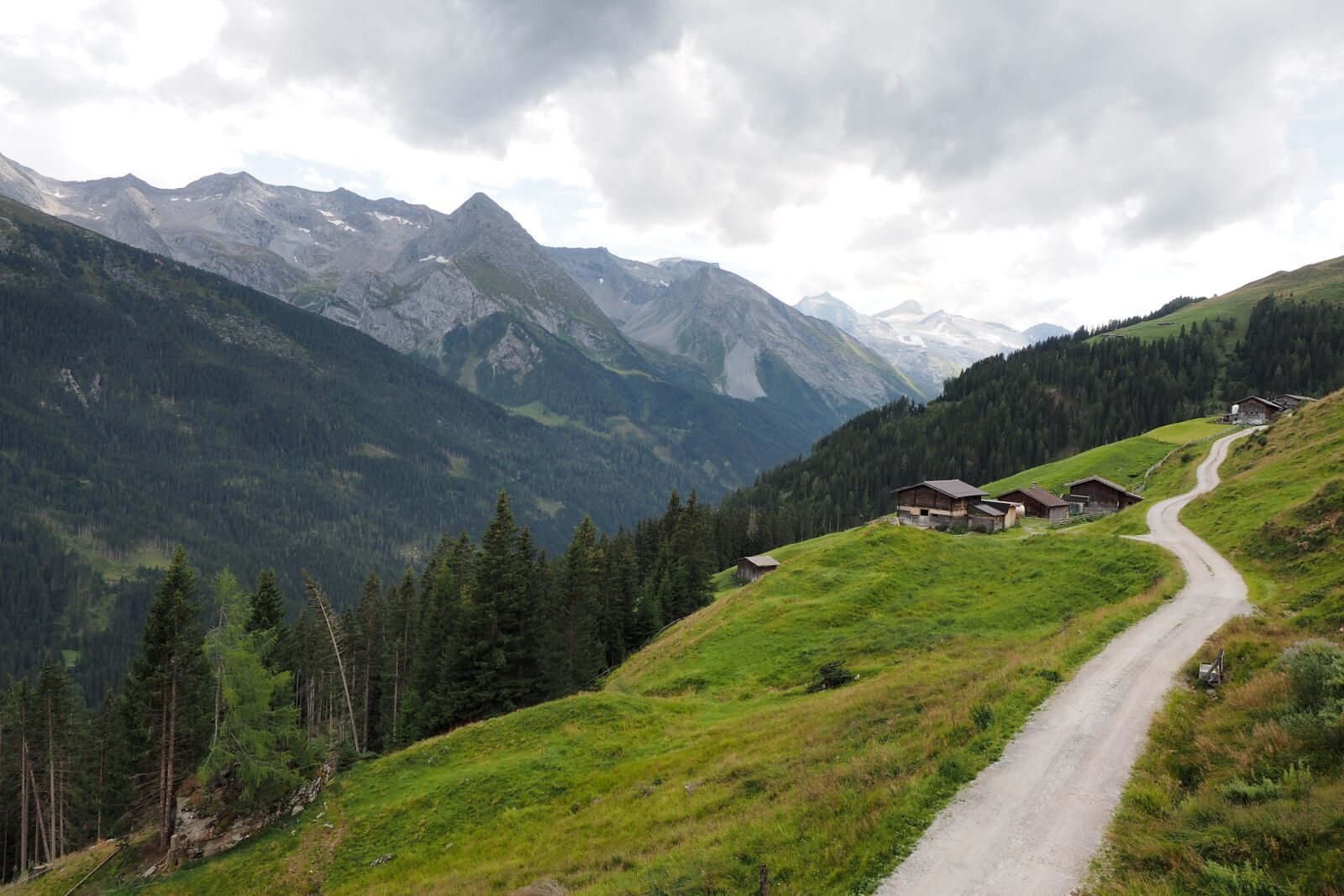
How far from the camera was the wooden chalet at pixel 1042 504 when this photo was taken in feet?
259

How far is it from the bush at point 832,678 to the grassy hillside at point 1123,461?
79239 millimetres

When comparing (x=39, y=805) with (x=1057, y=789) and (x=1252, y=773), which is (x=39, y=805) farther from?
(x=1252, y=773)

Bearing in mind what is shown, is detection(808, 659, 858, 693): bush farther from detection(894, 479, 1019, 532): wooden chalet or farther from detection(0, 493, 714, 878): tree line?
detection(894, 479, 1019, 532): wooden chalet

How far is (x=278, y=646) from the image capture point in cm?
6000

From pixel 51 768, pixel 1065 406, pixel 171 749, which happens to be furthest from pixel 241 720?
pixel 1065 406

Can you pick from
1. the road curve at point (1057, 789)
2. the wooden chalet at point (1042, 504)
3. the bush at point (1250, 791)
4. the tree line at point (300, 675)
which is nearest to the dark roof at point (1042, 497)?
the wooden chalet at point (1042, 504)

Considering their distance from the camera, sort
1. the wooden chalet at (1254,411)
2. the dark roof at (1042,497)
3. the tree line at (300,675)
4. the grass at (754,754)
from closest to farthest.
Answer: the grass at (754,754) < the tree line at (300,675) < the dark roof at (1042,497) < the wooden chalet at (1254,411)

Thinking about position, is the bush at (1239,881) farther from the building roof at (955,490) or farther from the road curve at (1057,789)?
the building roof at (955,490)

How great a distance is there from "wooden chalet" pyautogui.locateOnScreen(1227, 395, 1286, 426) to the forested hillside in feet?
119

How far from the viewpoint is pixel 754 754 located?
2212 centimetres

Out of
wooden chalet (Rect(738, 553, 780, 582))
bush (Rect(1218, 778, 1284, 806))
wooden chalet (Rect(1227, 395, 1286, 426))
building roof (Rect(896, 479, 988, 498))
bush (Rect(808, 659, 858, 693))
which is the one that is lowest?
wooden chalet (Rect(738, 553, 780, 582))

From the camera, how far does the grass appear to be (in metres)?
15.0

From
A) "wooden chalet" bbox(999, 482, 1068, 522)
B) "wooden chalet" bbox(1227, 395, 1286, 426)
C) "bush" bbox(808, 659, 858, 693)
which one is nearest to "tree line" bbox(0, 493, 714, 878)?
"bush" bbox(808, 659, 858, 693)

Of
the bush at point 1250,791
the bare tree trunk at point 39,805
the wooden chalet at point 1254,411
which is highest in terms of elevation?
the wooden chalet at point 1254,411
